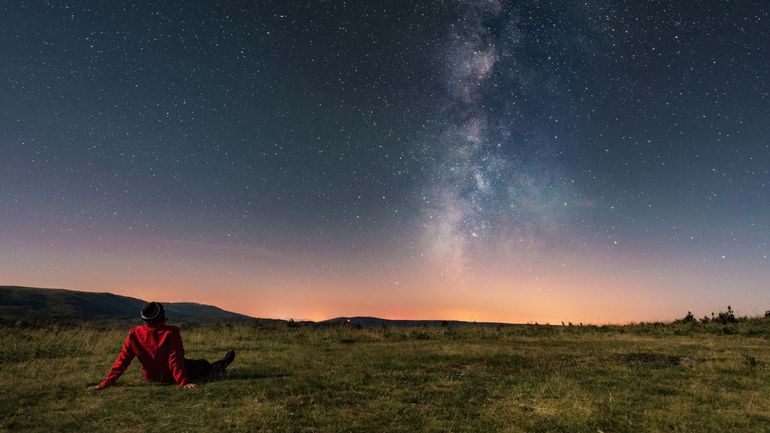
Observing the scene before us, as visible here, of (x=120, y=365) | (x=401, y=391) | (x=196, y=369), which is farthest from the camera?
(x=196, y=369)

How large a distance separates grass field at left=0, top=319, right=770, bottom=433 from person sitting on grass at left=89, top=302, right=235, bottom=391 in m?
0.44

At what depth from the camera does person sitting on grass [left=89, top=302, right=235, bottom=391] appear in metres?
10.9

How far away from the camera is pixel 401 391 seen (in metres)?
11.8

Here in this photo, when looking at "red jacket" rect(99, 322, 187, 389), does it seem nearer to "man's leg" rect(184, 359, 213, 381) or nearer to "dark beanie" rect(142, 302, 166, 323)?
"dark beanie" rect(142, 302, 166, 323)

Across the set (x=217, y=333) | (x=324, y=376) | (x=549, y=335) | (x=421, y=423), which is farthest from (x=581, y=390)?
(x=217, y=333)

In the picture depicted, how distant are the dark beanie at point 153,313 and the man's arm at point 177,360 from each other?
0.50 meters

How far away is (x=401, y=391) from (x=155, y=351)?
6162 mm

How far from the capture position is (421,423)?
29.3 ft

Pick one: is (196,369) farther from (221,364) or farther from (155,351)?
(155,351)

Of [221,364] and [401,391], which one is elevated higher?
[221,364]

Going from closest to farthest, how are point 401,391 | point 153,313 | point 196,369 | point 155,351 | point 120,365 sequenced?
point 153,313 → point 120,365 → point 155,351 → point 401,391 → point 196,369

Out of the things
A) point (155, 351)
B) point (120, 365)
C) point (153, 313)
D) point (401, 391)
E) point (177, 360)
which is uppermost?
point (153, 313)

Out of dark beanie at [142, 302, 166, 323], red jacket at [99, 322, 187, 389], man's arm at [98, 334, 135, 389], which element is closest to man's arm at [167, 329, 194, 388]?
red jacket at [99, 322, 187, 389]

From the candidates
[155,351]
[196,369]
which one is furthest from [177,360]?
[196,369]
